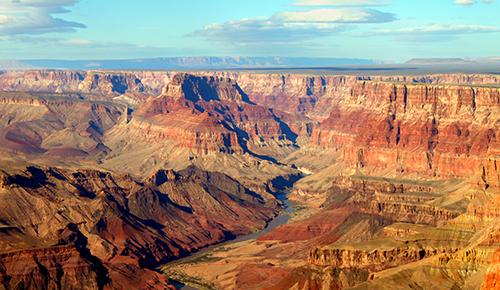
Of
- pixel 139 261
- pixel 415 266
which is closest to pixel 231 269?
pixel 139 261

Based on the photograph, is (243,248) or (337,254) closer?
(337,254)

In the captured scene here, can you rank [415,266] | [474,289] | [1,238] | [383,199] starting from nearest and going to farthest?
[474,289]
[415,266]
[1,238]
[383,199]

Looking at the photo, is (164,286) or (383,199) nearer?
(164,286)

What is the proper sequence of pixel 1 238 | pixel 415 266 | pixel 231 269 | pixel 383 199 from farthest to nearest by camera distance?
pixel 383 199, pixel 231 269, pixel 1 238, pixel 415 266

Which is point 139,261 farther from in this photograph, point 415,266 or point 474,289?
point 474,289

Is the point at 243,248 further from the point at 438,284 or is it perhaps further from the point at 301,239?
the point at 438,284

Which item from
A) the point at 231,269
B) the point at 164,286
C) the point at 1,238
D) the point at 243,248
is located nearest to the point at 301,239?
the point at 243,248

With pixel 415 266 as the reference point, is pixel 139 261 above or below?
below

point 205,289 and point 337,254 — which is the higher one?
point 337,254

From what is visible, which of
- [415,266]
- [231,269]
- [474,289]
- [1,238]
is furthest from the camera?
[231,269]
